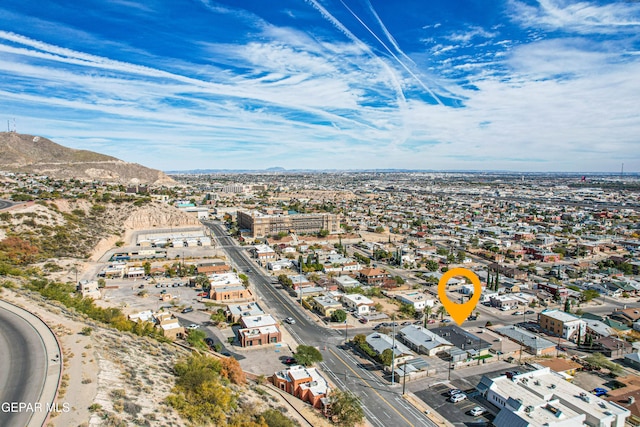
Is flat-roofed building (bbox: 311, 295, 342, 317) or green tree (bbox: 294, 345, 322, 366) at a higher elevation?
green tree (bbox: 294, 345, 322, 366)

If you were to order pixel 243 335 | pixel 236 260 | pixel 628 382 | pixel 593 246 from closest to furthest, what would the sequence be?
1. pixel 628 382
2. pixel 243 335
3. pixel 236 260
4. pixel 593 246

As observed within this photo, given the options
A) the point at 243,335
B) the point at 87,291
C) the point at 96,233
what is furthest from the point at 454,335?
the point at 96,233

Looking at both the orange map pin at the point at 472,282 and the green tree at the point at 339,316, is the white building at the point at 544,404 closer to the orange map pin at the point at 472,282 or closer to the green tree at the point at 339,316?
the orange map pin at the point at 472,282

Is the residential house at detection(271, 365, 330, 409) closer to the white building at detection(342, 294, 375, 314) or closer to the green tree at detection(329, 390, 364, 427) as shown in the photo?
the green tree at detection(329, 390, 364, 427)

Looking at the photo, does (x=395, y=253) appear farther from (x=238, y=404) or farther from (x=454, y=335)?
(x=238, y=404)

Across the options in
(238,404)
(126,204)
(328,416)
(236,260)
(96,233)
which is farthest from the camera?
(126,204)

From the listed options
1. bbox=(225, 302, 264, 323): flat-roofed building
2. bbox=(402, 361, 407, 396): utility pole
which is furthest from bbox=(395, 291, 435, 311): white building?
bbox=(225, 302, 264, 323): flat-roofed building
